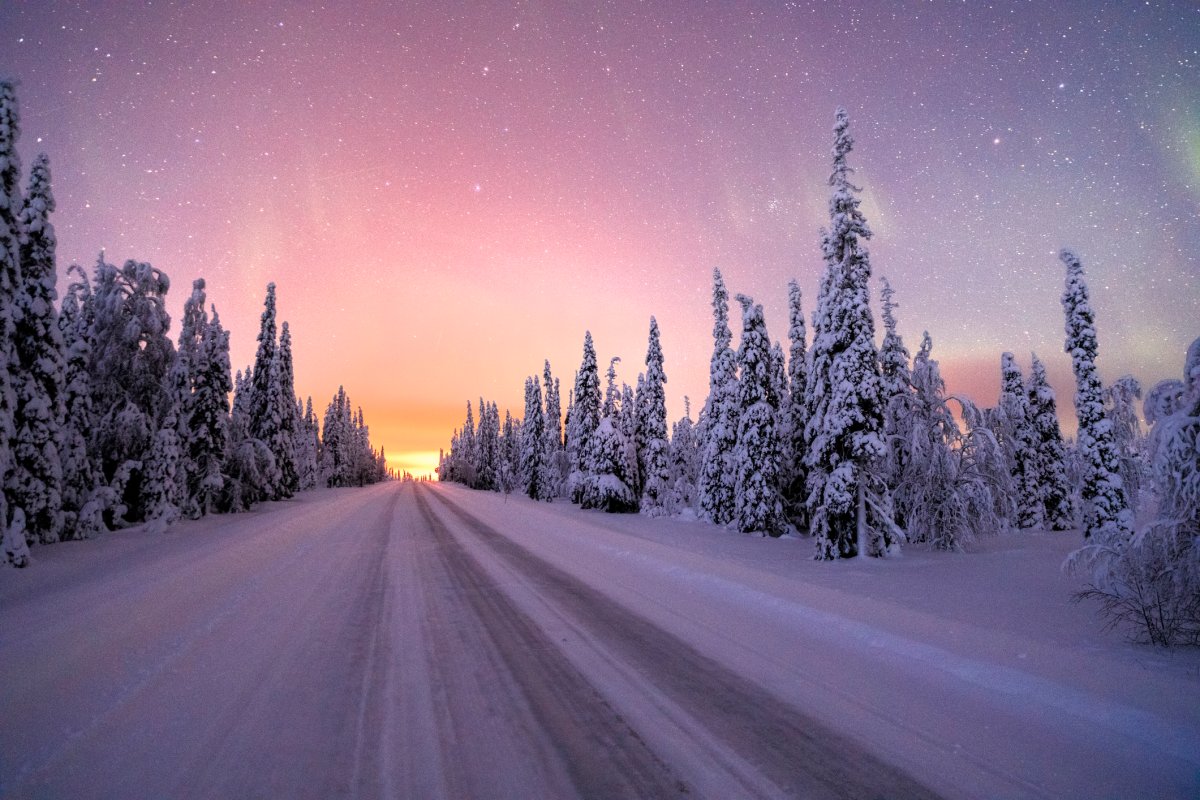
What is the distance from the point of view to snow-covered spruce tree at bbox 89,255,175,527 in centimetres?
2277

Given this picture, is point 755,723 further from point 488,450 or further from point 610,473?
point 488,450

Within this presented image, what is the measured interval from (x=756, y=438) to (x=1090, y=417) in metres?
17.3

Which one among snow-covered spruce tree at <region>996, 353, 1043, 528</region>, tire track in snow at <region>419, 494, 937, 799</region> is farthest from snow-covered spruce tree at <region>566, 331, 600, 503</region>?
tire track in snow at <region>419, 494, 937, 799</region>

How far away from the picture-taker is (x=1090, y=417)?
26906mm

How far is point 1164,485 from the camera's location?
7742 mm

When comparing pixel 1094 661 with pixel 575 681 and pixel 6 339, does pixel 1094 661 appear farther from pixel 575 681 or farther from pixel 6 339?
pixel 6 339

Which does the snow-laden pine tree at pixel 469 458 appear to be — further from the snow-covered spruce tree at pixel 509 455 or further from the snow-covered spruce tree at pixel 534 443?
the snow-covered spruce tree at pixel 534 443

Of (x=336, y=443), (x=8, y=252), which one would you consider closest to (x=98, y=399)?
(x=8, y=252)

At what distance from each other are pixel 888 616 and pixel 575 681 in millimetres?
5759

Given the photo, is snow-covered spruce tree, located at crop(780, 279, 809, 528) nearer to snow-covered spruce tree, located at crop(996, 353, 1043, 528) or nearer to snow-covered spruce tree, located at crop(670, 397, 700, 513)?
snow-covered spruce tree, located at crop(670, 397, 700, 513)

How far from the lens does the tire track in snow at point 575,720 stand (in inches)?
145

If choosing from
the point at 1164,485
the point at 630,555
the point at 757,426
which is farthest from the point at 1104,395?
the point at 630,555

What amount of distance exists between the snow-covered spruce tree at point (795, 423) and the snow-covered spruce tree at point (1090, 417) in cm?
1307

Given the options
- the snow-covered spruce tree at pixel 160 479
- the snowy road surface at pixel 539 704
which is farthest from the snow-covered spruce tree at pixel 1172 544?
the snow-covered spruce tree at pixel 160 479
